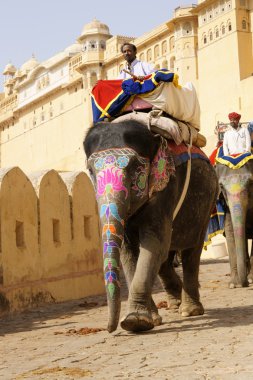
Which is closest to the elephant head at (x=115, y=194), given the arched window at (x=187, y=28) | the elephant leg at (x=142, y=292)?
the elephant leg at (x=142, y=292)

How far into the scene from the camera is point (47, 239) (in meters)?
9.41

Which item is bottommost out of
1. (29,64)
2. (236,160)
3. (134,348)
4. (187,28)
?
(134,348)

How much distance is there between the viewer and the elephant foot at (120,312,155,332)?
5.19 metres

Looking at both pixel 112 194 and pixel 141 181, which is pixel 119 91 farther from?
pixel 112 194

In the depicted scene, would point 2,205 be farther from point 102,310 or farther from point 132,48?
point 132,48

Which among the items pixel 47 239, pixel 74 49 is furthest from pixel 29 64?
pixel 47 239

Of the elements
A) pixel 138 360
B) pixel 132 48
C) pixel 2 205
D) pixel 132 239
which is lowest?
pixel 138 360

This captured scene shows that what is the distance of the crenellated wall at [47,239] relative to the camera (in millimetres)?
8328

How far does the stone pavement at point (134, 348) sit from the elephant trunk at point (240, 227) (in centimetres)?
123

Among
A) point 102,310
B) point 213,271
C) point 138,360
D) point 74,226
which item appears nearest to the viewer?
point 138,360

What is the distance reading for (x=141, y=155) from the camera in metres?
5.52

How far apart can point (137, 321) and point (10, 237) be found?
3.42m

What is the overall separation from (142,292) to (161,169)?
3.14 feet

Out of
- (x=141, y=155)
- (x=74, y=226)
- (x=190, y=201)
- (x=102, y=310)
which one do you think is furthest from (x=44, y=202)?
(x=141, y=155)
